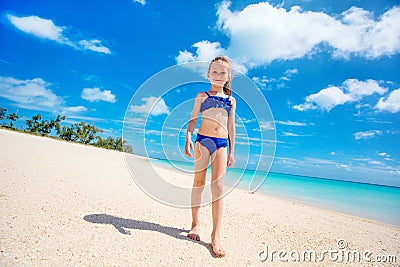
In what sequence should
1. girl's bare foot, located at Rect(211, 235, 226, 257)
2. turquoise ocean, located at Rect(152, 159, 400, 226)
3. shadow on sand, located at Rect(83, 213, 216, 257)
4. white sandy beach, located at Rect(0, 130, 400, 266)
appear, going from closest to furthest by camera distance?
1. white sandy beach, located at Rect(0, 130, 400, 266)
2. girl's bare foot, located at Rect(211, 235, 226, 257)
3. shadow on sand, located at Rect(83, 213, 216, 257)
4. turquoise ocean, located at Rect(152, 159, 400, 226)

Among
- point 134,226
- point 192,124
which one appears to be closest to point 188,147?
point 192,124

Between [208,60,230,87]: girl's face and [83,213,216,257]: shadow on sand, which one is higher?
[208,60,230,87]: girl's face

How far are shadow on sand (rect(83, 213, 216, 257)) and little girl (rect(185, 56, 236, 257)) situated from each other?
183 millimetres

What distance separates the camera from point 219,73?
332 centimetres

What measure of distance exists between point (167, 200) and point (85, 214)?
7.60 ft

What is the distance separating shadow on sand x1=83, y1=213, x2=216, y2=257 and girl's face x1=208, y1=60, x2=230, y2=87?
7.23 feet

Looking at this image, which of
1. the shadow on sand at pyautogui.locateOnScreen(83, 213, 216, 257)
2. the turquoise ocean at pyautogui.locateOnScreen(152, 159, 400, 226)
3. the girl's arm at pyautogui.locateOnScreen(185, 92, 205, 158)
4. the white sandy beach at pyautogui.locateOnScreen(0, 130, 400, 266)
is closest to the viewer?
the white sandy beach at pyautogui.locateOnScreen(0, 130, 400, 266)

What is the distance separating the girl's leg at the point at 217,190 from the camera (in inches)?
115

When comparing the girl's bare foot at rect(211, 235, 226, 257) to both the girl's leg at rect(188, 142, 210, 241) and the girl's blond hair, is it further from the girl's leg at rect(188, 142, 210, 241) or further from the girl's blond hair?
the girl's blond hair

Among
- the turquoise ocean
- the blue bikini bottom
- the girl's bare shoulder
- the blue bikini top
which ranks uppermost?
the girl's bare shoulder

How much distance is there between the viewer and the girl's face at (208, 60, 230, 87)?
130 inches

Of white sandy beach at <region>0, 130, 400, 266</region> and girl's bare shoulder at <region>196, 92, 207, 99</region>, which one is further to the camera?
girl's bare shoulder at <region>196, 92, 207, 99</region>

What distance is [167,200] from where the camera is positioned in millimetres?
5391

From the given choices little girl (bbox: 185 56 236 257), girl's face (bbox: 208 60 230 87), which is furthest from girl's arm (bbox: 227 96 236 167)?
girl's face (bbox: 208 60 230 87)
